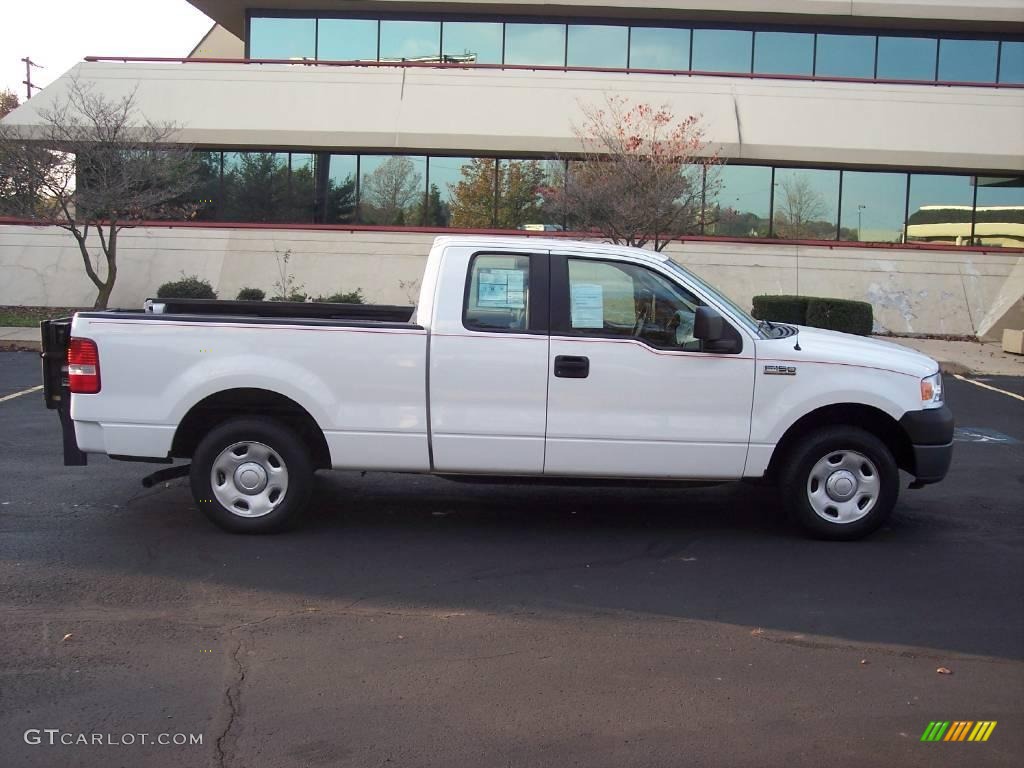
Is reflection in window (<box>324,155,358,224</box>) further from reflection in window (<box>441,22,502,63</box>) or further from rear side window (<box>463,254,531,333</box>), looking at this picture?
rear side window (<box>463,254,531,333</box>)

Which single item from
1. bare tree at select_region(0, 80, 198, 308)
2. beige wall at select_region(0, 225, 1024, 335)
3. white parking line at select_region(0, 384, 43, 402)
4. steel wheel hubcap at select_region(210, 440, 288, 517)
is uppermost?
bare tree at select_region(0, 80, 198, 308)

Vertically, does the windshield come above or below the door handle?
above

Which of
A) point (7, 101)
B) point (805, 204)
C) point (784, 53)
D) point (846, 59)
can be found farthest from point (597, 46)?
point (7, 101)

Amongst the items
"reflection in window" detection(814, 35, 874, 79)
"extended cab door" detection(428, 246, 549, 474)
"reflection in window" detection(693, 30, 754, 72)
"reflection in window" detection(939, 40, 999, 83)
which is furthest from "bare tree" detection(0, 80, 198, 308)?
"reflection in window" detection(939, 40, 999, 83)

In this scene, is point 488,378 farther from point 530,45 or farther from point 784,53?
point 784,53

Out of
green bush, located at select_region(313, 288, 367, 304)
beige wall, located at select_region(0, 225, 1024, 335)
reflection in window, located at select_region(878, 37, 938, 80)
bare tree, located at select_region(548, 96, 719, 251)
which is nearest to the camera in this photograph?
bare tree, located at select_region(548, 96, 719, 251)

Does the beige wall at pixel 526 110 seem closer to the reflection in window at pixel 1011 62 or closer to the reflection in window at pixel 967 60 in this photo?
the reflection in window at pixel 967 60

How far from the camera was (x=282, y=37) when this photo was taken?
26.4m

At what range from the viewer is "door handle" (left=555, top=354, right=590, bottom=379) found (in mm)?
6320

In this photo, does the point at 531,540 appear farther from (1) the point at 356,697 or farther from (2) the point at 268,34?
(2) the point at 268,34

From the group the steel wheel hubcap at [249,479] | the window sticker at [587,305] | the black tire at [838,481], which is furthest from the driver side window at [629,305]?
the steel wheel hubcap at [249,479]

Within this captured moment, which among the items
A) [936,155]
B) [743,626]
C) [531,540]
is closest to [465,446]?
[531,540]

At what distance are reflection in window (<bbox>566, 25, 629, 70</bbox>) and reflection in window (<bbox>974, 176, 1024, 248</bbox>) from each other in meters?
9.71

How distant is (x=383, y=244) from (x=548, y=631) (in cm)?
1958
